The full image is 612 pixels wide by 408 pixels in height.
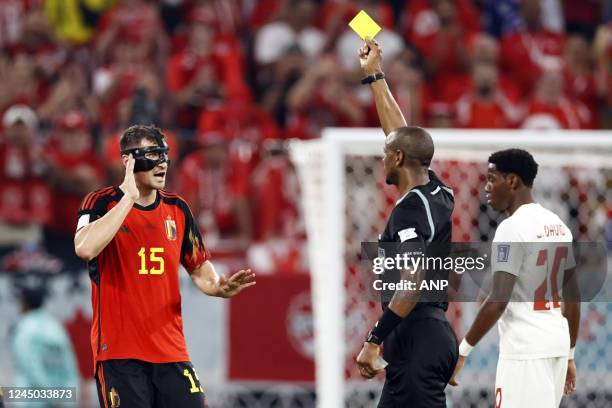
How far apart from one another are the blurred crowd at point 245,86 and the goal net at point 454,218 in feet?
4.82

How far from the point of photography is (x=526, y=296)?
681 centimetres

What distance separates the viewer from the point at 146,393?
6398 millimetres

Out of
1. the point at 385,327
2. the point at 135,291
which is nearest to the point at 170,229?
the point at 135,291

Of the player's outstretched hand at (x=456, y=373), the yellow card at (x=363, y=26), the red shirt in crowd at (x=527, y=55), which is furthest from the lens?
the red shirt in crowd at (x=527, y=55)

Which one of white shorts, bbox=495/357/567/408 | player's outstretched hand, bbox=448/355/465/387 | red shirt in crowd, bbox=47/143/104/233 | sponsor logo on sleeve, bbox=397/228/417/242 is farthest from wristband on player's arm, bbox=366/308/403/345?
red shirt in crowd, bbox=47/143/104/233

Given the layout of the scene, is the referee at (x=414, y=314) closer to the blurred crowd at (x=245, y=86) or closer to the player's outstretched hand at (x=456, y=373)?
the player's outstretched hand at (x=456, y=373)

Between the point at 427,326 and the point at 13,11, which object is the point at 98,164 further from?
the point at 427,326

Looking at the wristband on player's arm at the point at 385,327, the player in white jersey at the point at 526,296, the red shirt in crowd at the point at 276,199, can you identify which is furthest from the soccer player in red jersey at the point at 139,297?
the red shirt in crowd at the point at 276,199

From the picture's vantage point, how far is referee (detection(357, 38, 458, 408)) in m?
6.35

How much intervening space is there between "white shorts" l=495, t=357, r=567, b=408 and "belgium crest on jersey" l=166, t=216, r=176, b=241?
1996mm

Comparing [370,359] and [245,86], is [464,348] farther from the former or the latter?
[245,86]

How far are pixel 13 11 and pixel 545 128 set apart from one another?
6.55 metres

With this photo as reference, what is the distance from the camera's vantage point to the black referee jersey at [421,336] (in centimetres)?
645

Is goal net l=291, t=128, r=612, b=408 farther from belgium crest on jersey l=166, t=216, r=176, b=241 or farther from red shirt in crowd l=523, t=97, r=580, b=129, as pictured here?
belgium crest on jersey l=166, t=216, r=176, b=241
